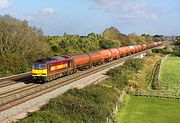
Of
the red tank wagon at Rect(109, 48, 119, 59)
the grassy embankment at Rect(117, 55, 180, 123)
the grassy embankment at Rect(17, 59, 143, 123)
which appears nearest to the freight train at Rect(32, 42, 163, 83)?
the red tank wagon at Rect(109, 48, 119, 59)

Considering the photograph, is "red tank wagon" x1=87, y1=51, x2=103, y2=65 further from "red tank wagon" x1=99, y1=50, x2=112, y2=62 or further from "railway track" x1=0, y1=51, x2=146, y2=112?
"railway track" x1=0, y1=51, x2=146, y2=112

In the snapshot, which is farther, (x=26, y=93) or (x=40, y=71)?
(x=40, y=71)

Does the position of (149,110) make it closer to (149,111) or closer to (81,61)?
(149,111)

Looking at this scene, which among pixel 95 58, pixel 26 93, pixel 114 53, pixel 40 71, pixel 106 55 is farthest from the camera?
pixel 114 53

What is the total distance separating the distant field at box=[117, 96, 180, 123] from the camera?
28.4 meters

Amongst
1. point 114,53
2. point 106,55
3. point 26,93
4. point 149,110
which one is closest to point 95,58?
point 106,55

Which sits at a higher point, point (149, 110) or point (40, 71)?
point (40, 71)

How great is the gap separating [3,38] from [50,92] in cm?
2163

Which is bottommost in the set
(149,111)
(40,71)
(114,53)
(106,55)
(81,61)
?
(149,111)

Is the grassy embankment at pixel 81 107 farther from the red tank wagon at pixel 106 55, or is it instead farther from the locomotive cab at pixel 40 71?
the red tank wagon at pixel 106 55

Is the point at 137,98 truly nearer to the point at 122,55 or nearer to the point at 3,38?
the point at 3,38

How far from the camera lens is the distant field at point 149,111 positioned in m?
28.4

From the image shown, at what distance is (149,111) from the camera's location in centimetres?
3156

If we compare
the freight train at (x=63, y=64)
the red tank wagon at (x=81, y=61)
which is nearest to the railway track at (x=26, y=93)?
the freight train at (x=63, y=64)
